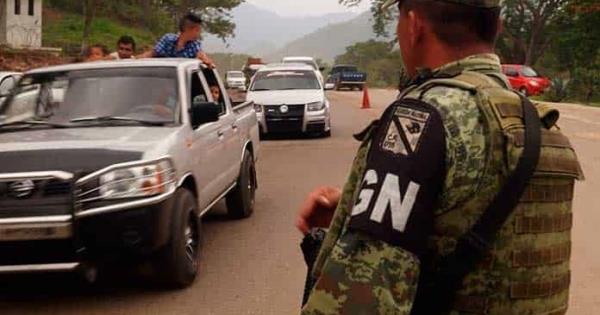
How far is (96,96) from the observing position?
21.3 feet

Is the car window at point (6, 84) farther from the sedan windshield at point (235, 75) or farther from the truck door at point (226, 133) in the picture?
the sedan windshield at point (235, 75)

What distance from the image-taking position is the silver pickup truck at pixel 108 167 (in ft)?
16.8

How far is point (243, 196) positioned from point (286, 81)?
387 inches

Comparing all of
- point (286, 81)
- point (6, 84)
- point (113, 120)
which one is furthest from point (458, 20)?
point (286, 81)

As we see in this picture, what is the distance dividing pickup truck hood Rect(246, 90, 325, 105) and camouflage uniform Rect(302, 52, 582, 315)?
49.0ft

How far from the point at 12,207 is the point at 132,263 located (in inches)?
35.1

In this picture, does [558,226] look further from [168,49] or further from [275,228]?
[168,49]

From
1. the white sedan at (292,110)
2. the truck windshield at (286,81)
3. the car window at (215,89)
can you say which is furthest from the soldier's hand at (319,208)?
the truck windshield at (286,81)

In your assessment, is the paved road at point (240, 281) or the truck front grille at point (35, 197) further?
the paved road at point (240, 281)

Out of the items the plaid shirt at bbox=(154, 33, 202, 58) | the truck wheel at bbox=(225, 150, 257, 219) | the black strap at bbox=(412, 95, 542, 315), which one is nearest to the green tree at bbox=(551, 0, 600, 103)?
the plaid shirt at bbox=(154, 33, 202, 58)

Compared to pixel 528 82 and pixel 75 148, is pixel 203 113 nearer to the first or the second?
pixel 75 148

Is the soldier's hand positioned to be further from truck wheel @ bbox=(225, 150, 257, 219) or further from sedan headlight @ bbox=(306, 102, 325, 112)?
sedan headlight @ bbox=(306, 102, 325, 112)

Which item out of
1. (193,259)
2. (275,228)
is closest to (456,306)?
(193,259)

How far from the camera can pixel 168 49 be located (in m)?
9.23
